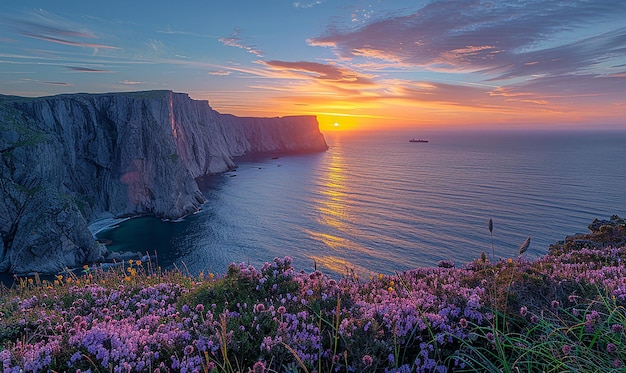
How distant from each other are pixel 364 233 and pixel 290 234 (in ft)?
41.3

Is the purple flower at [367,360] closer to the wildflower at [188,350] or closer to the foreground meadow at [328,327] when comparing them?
the foreground meadow at [328,327]

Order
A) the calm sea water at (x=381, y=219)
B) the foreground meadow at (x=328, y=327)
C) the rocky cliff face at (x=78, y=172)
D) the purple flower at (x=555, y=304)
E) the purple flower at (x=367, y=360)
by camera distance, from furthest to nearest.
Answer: the rocky cliff face at (x=78, y=172) → the calm sea water at (x=381, y=219) → the purple flower at (x=555, y=304) → the foreground meadow at (x=328, y=327) → the purple flower at (x=367, y=360)

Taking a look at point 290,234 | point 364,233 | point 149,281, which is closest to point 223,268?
point 290,234

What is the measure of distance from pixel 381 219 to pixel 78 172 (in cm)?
7096

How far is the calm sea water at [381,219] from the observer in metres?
49.8

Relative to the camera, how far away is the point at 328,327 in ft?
14.9

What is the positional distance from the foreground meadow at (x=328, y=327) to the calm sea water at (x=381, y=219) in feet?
114

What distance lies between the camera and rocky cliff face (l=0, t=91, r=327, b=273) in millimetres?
52656

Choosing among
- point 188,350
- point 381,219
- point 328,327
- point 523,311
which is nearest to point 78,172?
point 381,219

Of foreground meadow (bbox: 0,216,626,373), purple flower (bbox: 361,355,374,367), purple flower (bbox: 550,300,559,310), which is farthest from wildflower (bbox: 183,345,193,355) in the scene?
purple flower (bbox: 550,300,559,310)

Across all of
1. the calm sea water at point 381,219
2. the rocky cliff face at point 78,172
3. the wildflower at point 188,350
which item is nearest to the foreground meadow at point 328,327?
the wildflower at point 188,350

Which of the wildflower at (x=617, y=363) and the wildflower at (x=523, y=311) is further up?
the wildflower at (x=617, y=363)

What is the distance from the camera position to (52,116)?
80.4m

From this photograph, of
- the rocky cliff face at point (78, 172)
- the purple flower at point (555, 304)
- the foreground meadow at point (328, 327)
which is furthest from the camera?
the rocky cliff face at point (78, 172)
